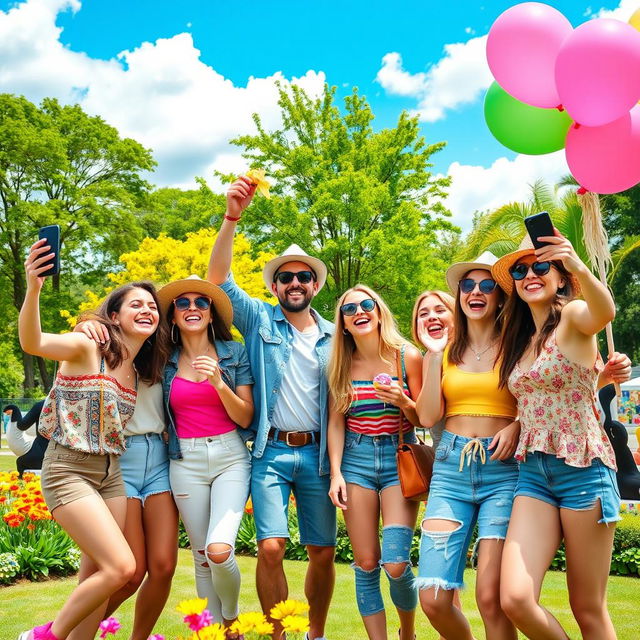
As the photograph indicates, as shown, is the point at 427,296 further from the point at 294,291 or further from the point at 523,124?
the point at 523,124

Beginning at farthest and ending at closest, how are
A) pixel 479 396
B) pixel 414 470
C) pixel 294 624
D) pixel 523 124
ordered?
1. pixel 523 124
2. pixel 414 470
3. pixel 479 396
4. pixel 294 624

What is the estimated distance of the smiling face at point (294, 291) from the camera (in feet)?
15.6

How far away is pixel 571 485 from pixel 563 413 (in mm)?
363

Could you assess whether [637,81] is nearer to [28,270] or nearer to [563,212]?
[28,270]

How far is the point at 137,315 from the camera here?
13.8 ft

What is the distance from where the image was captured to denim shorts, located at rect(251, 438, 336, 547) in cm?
429

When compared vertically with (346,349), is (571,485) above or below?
below

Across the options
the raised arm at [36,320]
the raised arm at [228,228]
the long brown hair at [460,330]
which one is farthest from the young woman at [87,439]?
the long brown hair at [460,330]

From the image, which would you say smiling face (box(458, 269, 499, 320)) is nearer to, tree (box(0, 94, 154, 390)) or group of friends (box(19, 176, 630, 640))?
group of friends (box(19, 176, 630, 640))

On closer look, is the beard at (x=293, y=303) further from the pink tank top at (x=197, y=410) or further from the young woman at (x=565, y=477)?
the young woman at (x=565, y=477)

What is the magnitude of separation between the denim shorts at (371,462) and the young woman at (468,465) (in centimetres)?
39

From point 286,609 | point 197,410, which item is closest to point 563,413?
point 286,609

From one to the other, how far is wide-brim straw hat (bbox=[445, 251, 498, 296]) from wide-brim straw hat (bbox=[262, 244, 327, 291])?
3.18ft

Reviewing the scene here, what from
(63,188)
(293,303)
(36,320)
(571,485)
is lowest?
(571,485)
